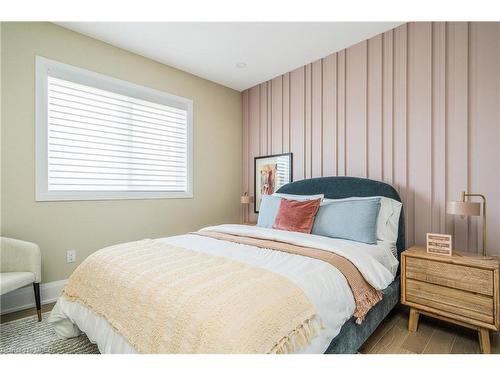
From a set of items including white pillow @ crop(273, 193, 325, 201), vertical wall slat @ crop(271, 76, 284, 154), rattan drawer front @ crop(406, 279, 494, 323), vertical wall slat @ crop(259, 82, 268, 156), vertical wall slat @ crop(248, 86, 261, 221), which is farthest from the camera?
vertical wall slat @ crop(248, 86, 261, 221)

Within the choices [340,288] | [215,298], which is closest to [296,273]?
[340,288]

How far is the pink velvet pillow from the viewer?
8.01 ft

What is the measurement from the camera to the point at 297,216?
8.16 feet

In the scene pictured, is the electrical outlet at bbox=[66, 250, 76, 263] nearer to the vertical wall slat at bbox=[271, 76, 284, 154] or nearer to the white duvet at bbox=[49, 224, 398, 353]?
the white duvet at bbox=[49, 224, 398, 353]

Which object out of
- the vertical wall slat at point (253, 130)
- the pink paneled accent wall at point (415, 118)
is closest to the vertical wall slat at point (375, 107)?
the pink paneled accent wall at point (415, 118)

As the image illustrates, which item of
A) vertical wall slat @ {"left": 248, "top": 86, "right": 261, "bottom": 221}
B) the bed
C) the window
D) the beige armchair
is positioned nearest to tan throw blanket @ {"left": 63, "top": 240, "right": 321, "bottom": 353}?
the bed

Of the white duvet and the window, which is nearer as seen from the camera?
the white duvet

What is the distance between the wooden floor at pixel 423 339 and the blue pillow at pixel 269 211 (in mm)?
1314

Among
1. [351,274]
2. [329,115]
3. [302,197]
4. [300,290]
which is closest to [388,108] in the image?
[329,115]

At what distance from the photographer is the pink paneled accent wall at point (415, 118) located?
208cm

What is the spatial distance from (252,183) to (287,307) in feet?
9.73

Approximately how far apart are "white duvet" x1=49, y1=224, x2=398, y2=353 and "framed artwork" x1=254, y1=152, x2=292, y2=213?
4.79 ft

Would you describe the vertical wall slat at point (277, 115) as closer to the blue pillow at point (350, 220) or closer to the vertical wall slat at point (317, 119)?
the vertical wall slat at point (317, 119)

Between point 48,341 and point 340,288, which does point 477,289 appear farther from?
point 48,341
